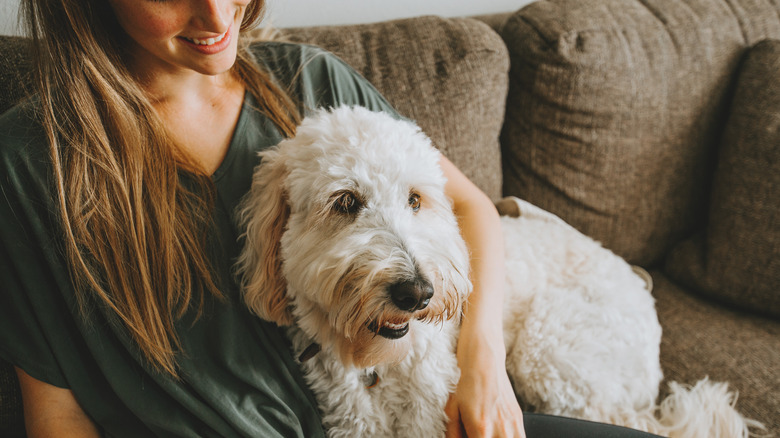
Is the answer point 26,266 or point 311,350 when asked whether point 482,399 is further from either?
point 26,266

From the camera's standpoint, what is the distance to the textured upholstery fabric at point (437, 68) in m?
1.55

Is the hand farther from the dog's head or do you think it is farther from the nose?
the nose

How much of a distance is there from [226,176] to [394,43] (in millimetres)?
798

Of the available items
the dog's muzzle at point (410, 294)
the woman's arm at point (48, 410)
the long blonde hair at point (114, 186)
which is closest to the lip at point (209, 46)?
the long blonde hair at point (114, 186)

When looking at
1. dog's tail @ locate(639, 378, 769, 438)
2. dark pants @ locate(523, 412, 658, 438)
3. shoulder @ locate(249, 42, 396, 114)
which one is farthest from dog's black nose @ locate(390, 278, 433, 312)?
dog's tail @ locate(639, 378, 769, 438)

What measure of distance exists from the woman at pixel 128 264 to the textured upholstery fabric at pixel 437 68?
0.57m

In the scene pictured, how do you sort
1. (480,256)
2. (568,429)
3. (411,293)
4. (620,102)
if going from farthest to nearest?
(620,102) < (480,256) < (568,429) < (411,293)

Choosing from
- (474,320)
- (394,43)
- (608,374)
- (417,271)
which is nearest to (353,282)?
(417,271)

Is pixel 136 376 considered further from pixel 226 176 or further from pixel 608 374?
pixel 608 374

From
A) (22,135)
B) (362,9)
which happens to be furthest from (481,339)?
(362,9)

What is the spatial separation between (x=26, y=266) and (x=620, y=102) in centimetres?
179

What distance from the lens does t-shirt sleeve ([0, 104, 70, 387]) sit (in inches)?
37.8

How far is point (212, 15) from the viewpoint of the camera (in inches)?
37.1

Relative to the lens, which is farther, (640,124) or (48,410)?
(640,124)
